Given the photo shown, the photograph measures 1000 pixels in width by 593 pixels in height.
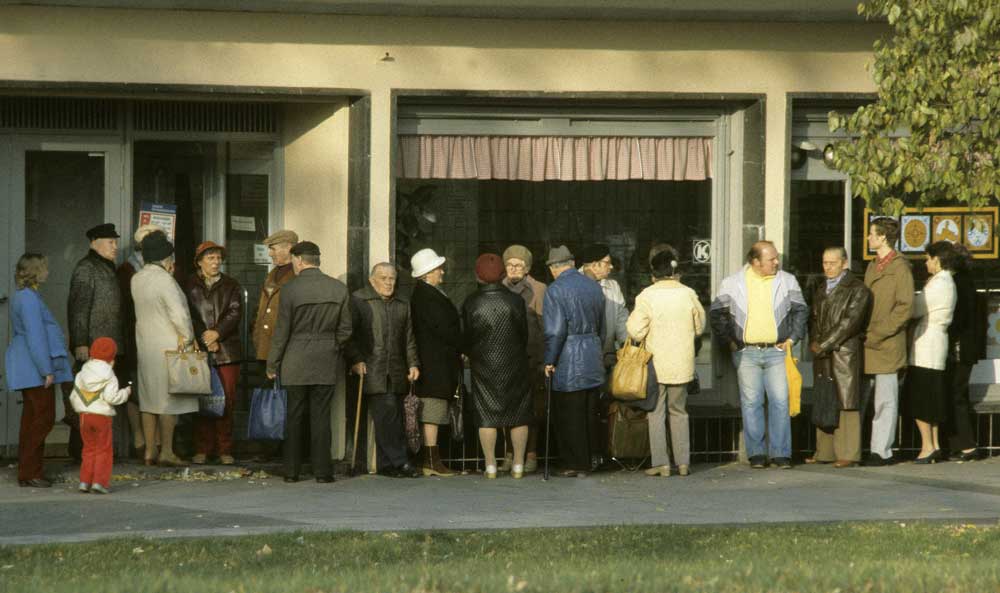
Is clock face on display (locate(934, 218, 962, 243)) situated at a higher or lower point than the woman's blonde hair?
higher

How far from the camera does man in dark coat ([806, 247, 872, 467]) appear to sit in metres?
13.5

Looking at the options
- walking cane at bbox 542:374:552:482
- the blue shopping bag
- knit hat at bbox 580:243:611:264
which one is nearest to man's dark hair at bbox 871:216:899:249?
knit hat at bbox 580:243:611:264

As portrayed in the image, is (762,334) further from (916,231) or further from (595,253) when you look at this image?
(916,231)

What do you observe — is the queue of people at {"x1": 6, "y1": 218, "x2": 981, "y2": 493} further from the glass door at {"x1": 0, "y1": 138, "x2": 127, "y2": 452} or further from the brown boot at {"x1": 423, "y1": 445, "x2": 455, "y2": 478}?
the glass door at {"x1": 0, "y1": 138, "x2": 127, "y2": 452}

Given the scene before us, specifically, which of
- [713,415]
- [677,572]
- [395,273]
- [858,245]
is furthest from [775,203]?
[677,572]

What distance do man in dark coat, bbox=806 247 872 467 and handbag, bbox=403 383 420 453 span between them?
325 cm

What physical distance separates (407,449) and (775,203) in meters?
3.68

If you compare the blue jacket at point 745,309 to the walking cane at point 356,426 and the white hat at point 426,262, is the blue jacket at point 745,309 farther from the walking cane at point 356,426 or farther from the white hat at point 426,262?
the walking cane at point 356,426

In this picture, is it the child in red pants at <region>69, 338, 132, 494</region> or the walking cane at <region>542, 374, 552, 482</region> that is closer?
the child in red pants at <region>69, 338, 132, 494</region>

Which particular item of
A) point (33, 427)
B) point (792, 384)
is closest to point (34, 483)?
point (33, 427)

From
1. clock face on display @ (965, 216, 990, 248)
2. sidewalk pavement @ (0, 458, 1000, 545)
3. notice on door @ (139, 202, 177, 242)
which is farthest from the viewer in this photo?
clock face on display @ (965, 216, 990, 248)

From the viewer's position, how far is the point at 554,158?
46.0ft

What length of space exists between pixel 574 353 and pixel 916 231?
3.56m

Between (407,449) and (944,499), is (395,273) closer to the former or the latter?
(407,449)
